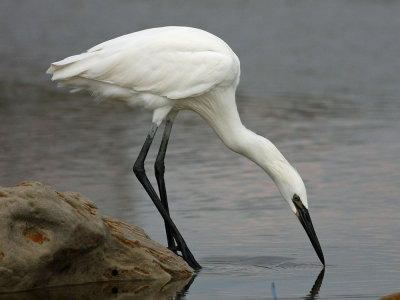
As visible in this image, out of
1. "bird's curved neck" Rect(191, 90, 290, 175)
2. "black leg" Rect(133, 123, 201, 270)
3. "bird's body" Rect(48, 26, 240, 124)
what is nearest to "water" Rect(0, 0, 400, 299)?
"black leg" Rect(133, 123, 201, 270)

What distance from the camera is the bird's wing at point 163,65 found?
28.5 ft

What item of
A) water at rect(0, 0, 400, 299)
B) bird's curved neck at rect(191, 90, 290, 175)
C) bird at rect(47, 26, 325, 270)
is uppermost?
bird at rect(47, 26, 325, 270)

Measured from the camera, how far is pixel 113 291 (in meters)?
7.28

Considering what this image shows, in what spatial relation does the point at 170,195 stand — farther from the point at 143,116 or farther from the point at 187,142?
the point at 143,116

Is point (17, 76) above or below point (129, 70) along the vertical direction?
below

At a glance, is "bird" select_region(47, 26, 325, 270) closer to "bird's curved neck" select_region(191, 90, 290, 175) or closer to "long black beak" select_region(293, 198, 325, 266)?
"bird's curved neck" select_region(191, 90, 290, 175)

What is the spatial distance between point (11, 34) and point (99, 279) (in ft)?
52.1

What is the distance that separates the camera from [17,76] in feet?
59.8

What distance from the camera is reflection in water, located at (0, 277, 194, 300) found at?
7.08 meters

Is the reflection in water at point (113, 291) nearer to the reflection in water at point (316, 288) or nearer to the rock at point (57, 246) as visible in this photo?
the rock at point (57, 246)

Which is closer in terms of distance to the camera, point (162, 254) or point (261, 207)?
point (162, 254)

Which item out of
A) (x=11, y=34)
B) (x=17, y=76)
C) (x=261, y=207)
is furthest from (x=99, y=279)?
(x=11, y=34)

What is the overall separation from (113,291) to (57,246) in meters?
0.51

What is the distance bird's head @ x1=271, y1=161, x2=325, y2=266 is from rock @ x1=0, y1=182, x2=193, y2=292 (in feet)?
3.83
